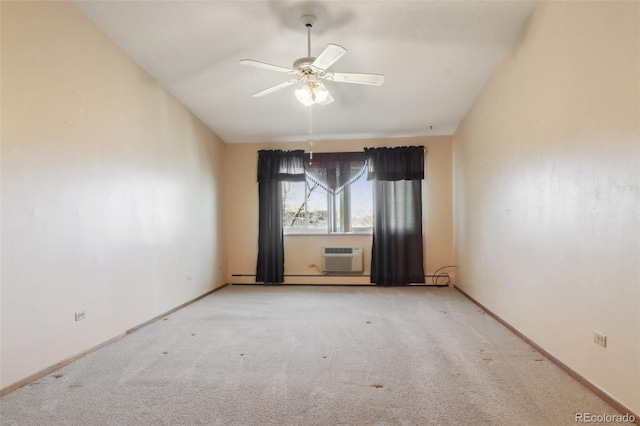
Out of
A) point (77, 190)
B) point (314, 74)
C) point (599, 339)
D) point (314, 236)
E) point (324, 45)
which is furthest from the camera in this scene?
point (314, 236)

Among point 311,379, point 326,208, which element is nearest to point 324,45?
point 311,379

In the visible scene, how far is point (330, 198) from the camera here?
5715mm

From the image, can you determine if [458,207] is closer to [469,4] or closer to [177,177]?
[469,4]

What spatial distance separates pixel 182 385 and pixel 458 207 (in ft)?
14.1

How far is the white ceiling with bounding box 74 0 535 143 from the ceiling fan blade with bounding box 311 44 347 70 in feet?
1.38

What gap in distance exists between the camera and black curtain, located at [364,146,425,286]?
17.7ft

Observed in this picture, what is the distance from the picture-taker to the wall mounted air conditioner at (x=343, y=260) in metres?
5.51

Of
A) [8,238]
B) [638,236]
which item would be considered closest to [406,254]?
[638,236]

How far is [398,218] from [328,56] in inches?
136

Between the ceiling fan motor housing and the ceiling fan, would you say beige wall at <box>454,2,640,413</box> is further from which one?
the ceiling fan motor housing

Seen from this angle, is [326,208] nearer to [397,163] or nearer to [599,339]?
[397,163]

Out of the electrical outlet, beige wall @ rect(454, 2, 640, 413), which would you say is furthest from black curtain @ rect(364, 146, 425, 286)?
the electrical outlet

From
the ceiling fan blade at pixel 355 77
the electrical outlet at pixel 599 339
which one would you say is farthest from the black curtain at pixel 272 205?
the electrical outlet at pixel 599 339

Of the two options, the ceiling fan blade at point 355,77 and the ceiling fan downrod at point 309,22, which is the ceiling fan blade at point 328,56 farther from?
the ceiling fan downrod at point 309,22
